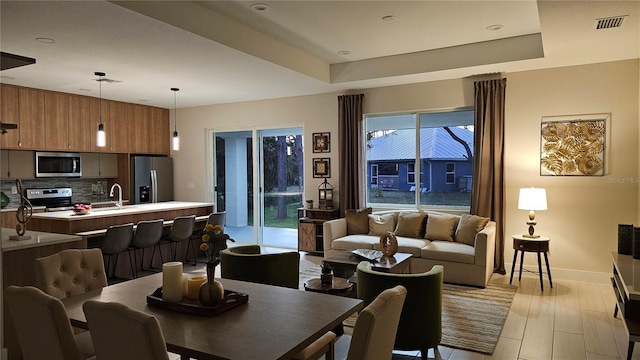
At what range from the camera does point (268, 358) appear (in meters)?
1.66

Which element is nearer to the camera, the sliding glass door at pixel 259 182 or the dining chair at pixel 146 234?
the dining chair at pixel 146 234

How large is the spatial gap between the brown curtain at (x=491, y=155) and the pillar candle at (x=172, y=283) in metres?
4.60

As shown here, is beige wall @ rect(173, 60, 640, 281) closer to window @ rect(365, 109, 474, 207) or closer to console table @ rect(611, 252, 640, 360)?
window @ rect(365, 109, 474, 207)

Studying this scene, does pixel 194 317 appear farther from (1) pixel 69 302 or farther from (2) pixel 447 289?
(2) pixel 447 289

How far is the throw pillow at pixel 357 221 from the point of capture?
632cm

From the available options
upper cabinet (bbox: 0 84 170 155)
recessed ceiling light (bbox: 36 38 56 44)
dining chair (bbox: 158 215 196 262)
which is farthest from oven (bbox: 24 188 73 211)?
recessed ceiling light (bbox: 36 38 56 44)

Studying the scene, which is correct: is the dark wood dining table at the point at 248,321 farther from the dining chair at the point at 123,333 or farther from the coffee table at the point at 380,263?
the coffee table at the point at 380,263

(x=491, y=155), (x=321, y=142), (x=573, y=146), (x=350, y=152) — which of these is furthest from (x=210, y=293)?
(x=321, y=142)

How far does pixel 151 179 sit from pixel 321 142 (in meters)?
3.41

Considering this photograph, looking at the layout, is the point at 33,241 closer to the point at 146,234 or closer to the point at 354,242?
the point at 146,234

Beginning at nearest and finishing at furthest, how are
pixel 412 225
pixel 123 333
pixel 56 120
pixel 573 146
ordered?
1. pixel 123 333
2. pixel 573 146
3. pixel 412 225
4. pixel 56 120

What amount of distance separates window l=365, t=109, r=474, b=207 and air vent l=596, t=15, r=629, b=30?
2.36 meters

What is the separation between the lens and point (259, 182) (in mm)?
8039

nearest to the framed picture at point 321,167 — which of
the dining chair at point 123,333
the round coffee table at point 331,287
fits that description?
the round coffee table at point 331,287
